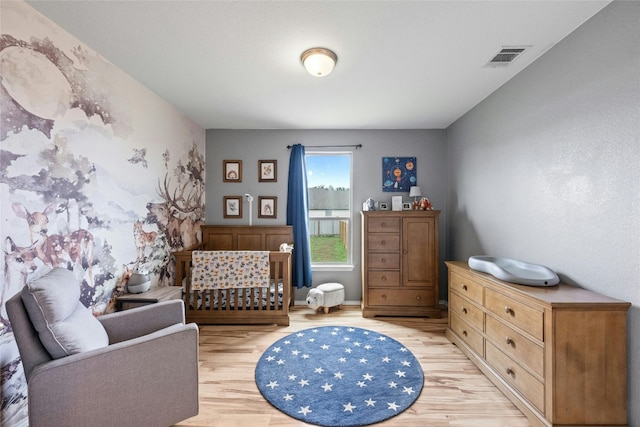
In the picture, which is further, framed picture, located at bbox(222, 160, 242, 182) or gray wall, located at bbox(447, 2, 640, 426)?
framed picture, located at bbox(222, 160, 242, 182)

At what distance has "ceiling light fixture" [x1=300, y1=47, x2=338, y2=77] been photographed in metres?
1.82

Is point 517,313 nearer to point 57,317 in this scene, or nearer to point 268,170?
point 57,317

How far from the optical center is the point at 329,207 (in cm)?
380

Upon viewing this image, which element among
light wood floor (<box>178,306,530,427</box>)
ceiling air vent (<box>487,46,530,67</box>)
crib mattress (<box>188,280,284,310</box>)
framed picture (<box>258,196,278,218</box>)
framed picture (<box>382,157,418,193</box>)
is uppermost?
ceiling air vent (<box>487,46,530,67</box>)

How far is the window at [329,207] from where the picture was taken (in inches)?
149

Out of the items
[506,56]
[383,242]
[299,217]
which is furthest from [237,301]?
[506,56]

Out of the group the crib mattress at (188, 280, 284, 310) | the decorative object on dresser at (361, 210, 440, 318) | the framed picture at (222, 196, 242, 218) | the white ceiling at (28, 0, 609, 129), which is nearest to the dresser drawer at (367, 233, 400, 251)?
the decorative object on dresser at (361, 210, 440, 318)

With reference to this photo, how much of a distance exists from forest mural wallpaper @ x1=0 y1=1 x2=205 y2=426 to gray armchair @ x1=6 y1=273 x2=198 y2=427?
396mm

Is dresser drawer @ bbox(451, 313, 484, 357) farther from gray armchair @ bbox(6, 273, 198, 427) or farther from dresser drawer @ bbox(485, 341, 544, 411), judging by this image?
gray armchair @ bbox(6, 273, 198, 427)

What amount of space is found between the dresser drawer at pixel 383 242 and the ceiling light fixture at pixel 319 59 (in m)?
1.98

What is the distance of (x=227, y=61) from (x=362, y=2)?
1.11m

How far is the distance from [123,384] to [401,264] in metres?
2.78

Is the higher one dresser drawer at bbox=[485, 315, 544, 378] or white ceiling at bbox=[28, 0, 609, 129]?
white ceiling at bbox=[28, 0, 609, 129]

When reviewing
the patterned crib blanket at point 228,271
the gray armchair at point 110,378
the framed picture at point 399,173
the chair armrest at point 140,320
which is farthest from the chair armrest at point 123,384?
the framed picture at point 399,173
